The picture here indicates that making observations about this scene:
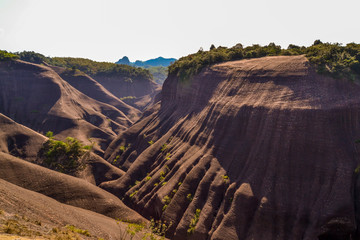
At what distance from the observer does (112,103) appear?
124 metres

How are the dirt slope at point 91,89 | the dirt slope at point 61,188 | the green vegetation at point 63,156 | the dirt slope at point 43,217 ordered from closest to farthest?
the dirt slope at point 43,217 < the dirt slope at point 61,188 < the green vegetation at point 63,156 < the dirt slope at point 91,89

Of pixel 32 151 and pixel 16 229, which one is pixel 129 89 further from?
pixel 16 229

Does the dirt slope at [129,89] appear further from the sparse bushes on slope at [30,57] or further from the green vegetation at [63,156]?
the green vegetation at [63,156]

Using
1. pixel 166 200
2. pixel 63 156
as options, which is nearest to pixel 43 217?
pixel 166 200

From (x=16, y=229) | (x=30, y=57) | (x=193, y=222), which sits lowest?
(x=193, y=222)

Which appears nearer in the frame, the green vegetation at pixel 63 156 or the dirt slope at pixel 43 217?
the dirt slope at pixel 43 217

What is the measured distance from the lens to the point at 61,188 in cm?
3728

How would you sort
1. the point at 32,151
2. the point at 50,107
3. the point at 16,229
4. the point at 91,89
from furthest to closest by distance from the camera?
the point at 91,89, the point at 50,107, the point at 32,151, the point at 16,229

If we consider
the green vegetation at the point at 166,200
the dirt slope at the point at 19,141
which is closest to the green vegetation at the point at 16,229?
the green vegetation at the point at 166,200

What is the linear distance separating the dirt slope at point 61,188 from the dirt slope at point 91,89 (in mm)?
82871

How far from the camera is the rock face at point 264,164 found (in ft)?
92.5

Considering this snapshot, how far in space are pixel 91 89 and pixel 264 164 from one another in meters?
113

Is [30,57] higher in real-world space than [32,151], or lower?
higher

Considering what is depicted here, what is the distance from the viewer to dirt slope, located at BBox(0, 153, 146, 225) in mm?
35875
